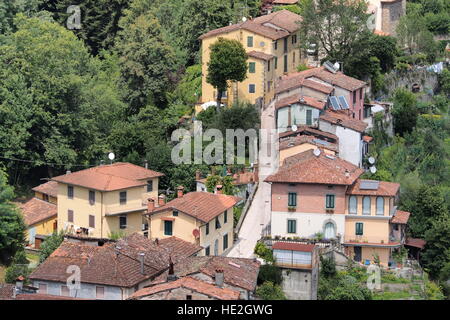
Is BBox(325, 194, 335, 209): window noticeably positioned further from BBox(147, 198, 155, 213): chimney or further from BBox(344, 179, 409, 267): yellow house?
BBox(147, 198, 155, 213): chimney

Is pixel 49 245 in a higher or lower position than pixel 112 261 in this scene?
higher

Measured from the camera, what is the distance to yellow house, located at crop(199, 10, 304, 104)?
50.9 metres

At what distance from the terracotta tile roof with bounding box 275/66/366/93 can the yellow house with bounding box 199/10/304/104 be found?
1.30 meters

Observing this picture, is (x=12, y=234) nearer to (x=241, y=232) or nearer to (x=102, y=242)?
→ (x=102, y=242)

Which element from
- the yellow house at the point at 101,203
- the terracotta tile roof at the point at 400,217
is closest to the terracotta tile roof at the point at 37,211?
the yellow house at the point at 101,203

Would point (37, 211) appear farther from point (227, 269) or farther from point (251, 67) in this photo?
point (251, 67)

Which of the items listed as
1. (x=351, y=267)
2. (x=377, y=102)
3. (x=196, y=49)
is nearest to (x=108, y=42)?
(x=196, y=49)

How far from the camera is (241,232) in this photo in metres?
40.3

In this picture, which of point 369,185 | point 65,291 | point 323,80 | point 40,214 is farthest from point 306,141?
point 65,291

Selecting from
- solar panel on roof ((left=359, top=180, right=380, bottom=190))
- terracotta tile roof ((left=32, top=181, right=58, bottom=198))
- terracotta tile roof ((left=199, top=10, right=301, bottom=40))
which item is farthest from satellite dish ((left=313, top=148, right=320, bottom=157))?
terracotta tile roof ((left=199, top=10, right=301, bottom=40))

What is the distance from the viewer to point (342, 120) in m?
44.5

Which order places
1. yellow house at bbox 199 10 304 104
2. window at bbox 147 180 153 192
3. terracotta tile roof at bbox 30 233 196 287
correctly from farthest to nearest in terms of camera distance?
yellow house at bbox 199 10 304 104 → window at bbox 147 180 153 192 → terracotta tile roof at bbox 30 233 196 287

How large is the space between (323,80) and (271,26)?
8130 mm

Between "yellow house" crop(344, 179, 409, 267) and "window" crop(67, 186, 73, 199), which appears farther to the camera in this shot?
"window" crop(67, 186, 73, 199)
